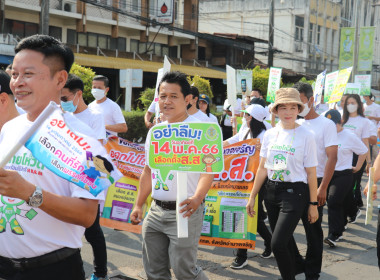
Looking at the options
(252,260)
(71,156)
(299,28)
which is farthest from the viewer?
(299,28)

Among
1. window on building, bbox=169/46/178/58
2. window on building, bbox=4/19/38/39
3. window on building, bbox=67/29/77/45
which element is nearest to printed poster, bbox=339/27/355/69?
window on building, bbox=169/46/178/58

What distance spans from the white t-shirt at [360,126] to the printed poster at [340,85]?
1.55ft

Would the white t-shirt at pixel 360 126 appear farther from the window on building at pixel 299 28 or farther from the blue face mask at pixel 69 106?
the window on building at pixel 299 28

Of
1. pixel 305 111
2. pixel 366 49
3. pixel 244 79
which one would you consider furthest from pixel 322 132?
pixel 366 49

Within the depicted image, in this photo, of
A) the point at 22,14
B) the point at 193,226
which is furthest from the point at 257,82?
the point at 193,226

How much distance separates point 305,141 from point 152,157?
164cm

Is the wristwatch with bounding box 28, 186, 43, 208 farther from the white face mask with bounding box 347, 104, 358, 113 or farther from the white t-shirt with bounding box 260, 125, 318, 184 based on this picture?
the white face mask with bounding box 347, 104, 358, 113

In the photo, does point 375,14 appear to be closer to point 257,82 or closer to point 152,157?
point 257,82

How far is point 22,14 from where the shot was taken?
26938mm

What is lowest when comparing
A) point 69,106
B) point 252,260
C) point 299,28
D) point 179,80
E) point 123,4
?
point 252,260

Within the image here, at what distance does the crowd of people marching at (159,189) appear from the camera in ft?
7.43

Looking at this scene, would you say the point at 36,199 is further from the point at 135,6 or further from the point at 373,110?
the point at 135,6

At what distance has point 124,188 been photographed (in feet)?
21.1

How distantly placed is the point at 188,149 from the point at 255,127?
120 inches
